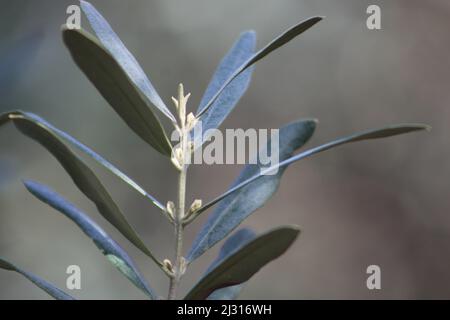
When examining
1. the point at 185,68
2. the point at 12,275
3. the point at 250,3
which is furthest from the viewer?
the point at 250,3

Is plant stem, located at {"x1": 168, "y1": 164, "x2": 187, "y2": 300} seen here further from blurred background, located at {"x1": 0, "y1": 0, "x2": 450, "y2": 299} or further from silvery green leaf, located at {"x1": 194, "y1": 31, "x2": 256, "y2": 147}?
blurred background, located at {"x1": 0, "y1": 0, "x2": 450, "y2": 299}

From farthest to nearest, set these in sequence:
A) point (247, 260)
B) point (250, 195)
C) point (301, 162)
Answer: point (301, 162), point (250, 195), point (247, 260)

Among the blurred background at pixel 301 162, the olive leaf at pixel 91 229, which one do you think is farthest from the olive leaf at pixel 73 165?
the blurred background at pixel 301 162

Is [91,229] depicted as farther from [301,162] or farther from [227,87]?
[301,162]

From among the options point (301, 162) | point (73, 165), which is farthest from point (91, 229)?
point (301, 162)

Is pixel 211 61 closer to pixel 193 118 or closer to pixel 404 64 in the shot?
pixel 404 64

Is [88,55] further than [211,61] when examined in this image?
No
